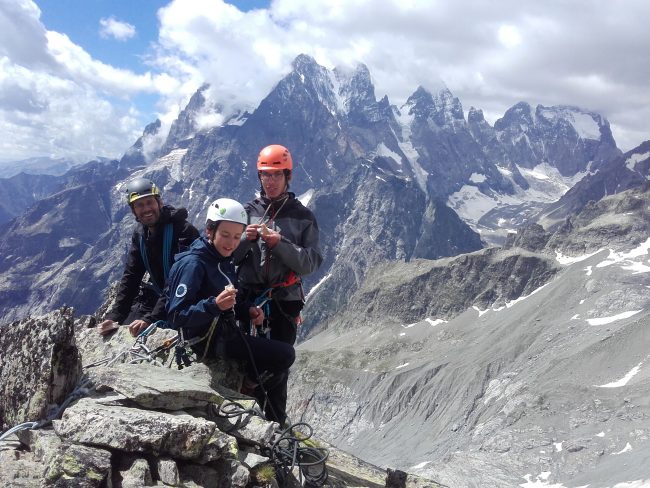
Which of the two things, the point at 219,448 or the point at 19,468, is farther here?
the point at 219,448

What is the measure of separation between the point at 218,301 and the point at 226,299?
164 millimetres

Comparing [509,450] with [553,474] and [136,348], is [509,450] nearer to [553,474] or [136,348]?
[553,474]

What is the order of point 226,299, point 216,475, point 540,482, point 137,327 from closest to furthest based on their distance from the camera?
1. point 216,475
2. point 226,299
3. point 137,327
4. point 540,482

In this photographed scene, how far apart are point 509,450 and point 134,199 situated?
123799mm

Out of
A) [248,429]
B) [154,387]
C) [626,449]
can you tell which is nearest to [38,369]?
[154,387]

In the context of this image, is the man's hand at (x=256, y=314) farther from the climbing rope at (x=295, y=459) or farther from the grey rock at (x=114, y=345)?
the climbing rope at (x=295, y=459)

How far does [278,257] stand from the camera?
11227 mm

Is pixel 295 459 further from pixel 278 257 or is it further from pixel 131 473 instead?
pixel 278 257

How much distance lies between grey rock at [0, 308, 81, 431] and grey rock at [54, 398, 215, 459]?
3.29 feet

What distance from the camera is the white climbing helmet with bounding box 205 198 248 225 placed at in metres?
10.1

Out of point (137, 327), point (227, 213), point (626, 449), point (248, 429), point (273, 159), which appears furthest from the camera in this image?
point (626, 449)

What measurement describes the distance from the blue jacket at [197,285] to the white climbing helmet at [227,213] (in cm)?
50

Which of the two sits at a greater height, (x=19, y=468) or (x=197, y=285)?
(x=197, y=285)

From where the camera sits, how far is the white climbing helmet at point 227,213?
33.1 ft
